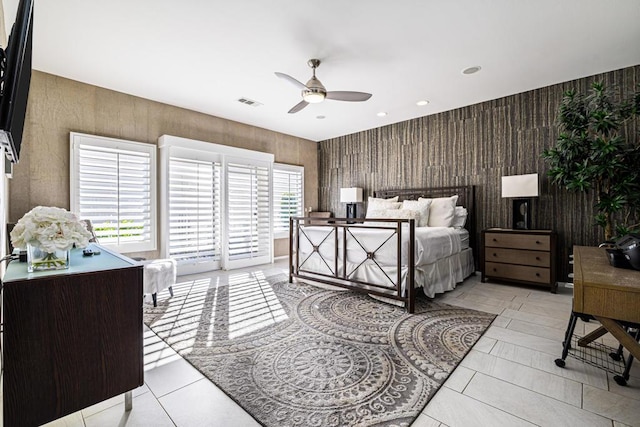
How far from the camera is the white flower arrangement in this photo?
1239mm

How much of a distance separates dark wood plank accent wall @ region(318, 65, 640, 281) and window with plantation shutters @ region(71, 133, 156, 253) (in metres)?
3.81

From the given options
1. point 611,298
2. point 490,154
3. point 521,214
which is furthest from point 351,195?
point 611,298

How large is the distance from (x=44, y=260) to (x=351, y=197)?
4.76 metres

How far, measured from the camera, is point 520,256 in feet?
12.1

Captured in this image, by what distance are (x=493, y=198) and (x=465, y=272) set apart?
47.9 inches

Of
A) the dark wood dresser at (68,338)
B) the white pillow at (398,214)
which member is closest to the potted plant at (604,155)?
the white pillow at (398,214)

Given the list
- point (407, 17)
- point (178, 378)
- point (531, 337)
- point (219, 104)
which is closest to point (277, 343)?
point (178, 378)

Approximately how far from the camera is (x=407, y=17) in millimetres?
2398

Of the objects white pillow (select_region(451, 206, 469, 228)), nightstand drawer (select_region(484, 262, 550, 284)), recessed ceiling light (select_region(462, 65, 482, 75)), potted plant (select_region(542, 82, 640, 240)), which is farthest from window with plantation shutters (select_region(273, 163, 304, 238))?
potted plant (select_region(542, 82, 640, 240))

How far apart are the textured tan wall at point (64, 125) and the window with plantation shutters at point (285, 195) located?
1.67 m

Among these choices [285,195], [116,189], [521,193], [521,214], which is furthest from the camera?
[285,195]

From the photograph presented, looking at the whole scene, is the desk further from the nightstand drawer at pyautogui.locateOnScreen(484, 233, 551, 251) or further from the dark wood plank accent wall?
the dark wood plank accent wall

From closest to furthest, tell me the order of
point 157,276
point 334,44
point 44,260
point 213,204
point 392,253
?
point 44,260 → point 334,44 → point 157,276 → point 392,253 → point 213,204

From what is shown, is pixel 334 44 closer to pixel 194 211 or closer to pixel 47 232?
pixel 47 232
